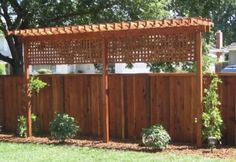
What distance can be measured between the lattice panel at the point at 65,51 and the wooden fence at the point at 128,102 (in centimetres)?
60

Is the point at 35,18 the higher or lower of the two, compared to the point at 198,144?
higher

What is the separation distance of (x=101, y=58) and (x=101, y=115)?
1.50 m

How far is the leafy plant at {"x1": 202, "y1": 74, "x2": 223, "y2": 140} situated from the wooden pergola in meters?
0.13

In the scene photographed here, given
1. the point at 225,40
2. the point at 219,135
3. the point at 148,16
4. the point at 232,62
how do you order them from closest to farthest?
1. the point at 219,135
2. the point at 148,16
3. the point at 232,62
4. the point at 225,40

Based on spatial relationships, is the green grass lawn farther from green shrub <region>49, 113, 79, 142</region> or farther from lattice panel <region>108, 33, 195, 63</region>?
lattice panel <region>108, 33, 195, 63</region>

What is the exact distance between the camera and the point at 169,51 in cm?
1023

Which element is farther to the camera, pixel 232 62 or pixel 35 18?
pixel 232 62

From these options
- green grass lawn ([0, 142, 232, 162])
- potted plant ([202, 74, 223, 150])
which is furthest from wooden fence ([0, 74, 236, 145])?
green grass lawn ([0, 142, 232, 162])

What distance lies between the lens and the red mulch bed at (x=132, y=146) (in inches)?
371

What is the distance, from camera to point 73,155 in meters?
9.40

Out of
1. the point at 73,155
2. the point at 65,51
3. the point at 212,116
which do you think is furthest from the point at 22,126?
the point at 212,116

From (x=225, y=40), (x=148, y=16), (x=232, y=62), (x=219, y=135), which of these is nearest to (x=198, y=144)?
(x=219, y=135)

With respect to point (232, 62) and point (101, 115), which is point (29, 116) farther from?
point (232, 62)

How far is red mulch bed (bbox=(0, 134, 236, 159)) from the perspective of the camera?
371 inches
